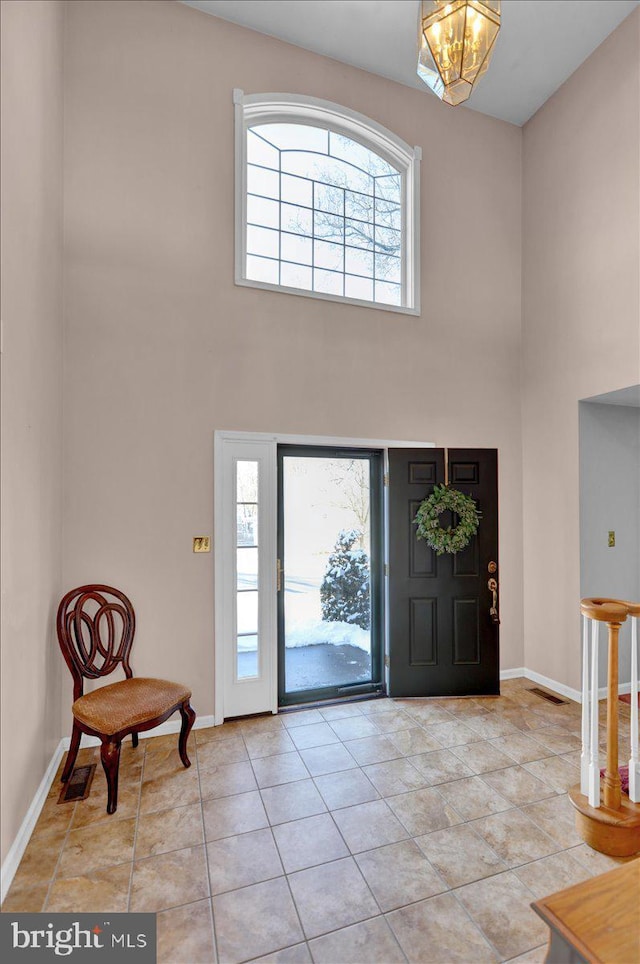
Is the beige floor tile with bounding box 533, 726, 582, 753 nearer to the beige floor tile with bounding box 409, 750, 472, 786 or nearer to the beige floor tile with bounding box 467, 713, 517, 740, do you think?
the beige floor tile with bounding box 467, 713, 517, 740

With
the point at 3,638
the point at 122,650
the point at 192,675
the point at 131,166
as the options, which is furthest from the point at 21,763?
the point at 131,166

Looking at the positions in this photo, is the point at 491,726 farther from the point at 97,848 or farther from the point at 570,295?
the point at 570,295

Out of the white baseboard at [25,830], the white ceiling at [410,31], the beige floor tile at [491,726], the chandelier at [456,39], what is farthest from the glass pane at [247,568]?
the white ceiling at [410,31]

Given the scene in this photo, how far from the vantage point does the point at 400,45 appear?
387cm

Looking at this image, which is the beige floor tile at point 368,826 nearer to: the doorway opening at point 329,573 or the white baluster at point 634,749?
the white baluster at point 634,749

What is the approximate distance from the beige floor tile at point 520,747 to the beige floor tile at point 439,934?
1.30 m

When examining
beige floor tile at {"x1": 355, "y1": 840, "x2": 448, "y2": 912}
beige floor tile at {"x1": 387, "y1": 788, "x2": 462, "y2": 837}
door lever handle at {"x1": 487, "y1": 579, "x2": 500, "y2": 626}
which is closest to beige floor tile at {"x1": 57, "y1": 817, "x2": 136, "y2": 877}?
beige floor tile at {"x1": 355, "y1": 840, "x2": 448, "y2": 912}

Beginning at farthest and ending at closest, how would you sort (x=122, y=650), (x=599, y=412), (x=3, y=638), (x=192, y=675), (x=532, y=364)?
1. (x=532, y=364)
2. (x=599, y=412)
3. (x=192, y=675)
4. (x=122, y=650)
5. (x=3, y=638)

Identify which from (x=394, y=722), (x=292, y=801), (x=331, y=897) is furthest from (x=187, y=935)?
(x=394, y=722)

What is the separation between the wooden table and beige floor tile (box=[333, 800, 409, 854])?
3.80 feet

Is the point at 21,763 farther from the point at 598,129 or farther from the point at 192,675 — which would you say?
the point at 598,129

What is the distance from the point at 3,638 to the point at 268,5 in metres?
4.52

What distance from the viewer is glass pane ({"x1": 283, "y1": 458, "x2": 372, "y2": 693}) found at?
3.96m

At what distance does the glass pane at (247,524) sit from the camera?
3.61 m
